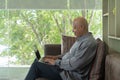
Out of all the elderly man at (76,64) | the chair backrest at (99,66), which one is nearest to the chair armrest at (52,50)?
the elderly man at (76,64)

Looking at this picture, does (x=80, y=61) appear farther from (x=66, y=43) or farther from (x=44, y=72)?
(x=66, y=43)

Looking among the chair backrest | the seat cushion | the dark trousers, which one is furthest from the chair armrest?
the chair backrest

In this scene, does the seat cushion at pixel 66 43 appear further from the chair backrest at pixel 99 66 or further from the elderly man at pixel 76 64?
the chair backrest at pixel 99 66

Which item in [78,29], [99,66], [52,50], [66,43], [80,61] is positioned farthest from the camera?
[52,50]

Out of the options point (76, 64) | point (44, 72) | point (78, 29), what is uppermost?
point (78, 29)

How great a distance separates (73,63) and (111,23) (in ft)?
3.31

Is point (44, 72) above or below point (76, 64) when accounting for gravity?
below

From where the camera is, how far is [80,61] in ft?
8.64

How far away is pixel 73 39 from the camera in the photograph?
3.91 meters

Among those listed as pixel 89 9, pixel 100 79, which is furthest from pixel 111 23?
pixel 89 9

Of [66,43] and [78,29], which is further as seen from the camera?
[66,43]

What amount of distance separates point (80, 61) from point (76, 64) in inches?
2.5

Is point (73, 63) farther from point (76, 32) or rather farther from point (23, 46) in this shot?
point (23, 46)

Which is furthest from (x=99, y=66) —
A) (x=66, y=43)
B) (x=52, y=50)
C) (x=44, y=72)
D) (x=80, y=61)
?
(x=52, y=50)
